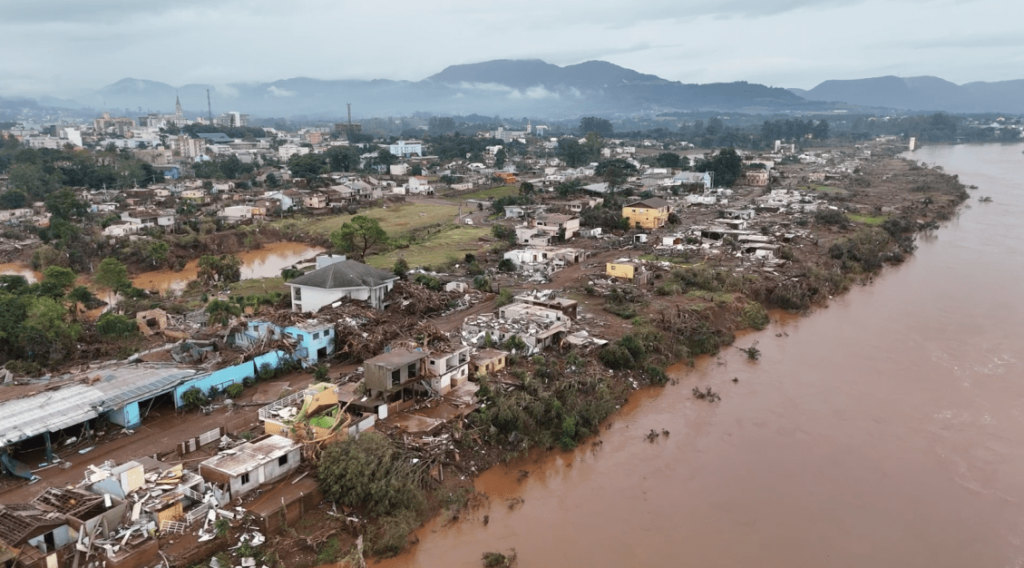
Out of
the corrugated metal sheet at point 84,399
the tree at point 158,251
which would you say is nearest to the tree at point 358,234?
the tree at point 158,251

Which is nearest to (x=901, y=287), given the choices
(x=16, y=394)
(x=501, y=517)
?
(x=501, y=517)

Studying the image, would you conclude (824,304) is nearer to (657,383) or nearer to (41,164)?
(657,383)

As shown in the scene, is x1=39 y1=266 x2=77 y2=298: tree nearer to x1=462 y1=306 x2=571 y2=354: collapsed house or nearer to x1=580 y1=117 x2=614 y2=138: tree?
x1=462 y1=306 x2=571 y2=354: collapsed house

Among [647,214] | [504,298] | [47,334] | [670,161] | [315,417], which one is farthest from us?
[670,161]

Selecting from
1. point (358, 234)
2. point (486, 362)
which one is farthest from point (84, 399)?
point (358, 234)

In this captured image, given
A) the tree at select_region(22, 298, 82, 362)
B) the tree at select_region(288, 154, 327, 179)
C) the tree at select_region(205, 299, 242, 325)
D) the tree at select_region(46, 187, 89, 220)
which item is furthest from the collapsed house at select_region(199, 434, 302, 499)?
the tree at select_region(288, 154, 327, 179)

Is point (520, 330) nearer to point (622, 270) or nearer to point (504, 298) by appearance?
point (504, 298)
